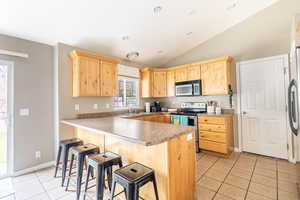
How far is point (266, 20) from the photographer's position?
10.9 feet

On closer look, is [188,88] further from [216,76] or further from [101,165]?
[101,165]

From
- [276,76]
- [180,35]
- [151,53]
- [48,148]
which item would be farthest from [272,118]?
[48,148]

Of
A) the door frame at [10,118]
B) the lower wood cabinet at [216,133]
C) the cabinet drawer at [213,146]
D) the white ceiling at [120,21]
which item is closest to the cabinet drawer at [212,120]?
the lower wood cabinet at [216,133]

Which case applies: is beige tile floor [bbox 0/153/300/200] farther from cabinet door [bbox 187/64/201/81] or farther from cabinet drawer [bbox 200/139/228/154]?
cabinet door [bbox 187/64/201/81]

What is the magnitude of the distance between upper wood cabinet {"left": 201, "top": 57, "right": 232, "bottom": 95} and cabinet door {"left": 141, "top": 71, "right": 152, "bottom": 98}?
62.0 inches

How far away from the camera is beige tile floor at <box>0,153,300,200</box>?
198 centimetres

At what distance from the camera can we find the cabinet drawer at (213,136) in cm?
324

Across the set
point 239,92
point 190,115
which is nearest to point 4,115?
point 190,115

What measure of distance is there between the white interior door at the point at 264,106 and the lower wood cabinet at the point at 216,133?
0.44 metres

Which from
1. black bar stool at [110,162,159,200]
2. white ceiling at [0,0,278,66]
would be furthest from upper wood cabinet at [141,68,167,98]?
black bar stool at [110,162,159,200]

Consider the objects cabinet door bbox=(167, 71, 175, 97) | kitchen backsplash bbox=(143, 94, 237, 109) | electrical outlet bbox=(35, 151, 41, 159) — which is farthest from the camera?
cabinet door bbox=(167, 71, 175, 97)

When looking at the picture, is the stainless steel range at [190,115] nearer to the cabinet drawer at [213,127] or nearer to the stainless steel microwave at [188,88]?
the cabinet drawer at [213,127]

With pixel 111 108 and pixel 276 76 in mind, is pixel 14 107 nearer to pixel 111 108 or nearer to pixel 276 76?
pixel 111 108

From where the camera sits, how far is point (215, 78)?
145 inches
